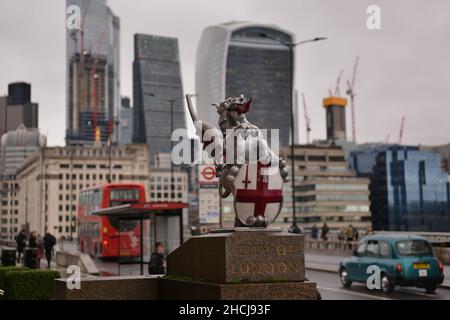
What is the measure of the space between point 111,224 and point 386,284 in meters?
18.1

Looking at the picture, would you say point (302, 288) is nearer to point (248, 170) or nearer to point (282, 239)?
point (282, 239)

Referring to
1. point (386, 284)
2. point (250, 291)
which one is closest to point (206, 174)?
point (386, 284)

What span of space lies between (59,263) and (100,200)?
12.1ft

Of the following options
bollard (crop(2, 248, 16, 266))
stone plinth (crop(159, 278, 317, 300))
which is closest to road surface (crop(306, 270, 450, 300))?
stone plinth (crop(159, 278, 317, 300))

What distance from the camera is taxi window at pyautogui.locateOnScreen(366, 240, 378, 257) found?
22.1 m

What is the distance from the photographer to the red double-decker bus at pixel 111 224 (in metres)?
33.1

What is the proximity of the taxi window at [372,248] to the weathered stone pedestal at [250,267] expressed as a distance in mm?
11581

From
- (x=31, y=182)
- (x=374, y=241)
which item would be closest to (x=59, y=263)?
(x=374, y=241)

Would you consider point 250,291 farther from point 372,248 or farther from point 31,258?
point 31,258

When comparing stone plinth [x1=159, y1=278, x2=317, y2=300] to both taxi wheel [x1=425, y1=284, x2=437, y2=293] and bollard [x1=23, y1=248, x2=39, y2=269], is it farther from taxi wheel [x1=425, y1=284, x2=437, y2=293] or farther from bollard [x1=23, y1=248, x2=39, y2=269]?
bollard [x1=23, y1=248, x2=39, y2=269]

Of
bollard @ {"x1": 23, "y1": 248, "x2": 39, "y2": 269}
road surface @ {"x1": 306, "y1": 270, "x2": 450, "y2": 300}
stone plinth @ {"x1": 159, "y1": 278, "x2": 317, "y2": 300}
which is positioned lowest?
road surface @ {"x1": 306, "y1": 270, "x2": 450, "y2": 300}

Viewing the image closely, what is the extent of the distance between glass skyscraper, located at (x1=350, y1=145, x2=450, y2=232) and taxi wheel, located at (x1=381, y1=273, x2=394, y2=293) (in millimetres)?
155351

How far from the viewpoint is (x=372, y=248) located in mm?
22234

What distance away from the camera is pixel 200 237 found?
37.4 ft
